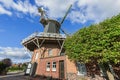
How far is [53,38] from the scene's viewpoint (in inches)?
1164

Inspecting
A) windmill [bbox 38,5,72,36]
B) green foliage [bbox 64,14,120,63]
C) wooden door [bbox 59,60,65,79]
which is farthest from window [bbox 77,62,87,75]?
windmill [bbox 38,5,72,36]

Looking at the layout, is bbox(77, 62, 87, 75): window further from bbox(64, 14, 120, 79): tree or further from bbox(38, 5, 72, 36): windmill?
bbox(38, 5, 72, 36): windmill

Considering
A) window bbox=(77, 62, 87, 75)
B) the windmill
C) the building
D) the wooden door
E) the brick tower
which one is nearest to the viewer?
window bbox=(77, 62, 87, 75)

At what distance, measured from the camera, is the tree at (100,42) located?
1293cm

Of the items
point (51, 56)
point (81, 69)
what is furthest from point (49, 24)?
point (81, 69)

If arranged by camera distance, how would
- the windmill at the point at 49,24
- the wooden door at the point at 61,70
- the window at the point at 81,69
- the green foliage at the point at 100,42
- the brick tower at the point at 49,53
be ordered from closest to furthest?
the green foliage at the point at 100,42, the window at the point at 81,69, the wooden door at the point at 61,70, the brick tower at the point at 49,53, the windmill at the point at 49,24

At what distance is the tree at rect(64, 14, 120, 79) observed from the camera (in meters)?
12.9

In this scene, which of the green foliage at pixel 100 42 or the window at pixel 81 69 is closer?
the green foliage at pixel 100 42

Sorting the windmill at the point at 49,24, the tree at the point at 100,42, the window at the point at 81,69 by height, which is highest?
the windmill at the point at 49,24

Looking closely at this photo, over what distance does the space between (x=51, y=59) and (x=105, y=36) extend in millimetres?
13296

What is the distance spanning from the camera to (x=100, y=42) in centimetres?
1372

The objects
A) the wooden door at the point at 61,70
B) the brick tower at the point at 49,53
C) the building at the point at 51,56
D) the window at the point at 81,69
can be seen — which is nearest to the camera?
the window at the point at 81,69

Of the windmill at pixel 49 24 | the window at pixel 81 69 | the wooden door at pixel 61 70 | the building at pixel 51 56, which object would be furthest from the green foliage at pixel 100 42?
the windmill at pixel 49 24

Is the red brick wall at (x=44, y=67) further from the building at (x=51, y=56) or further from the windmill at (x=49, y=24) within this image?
the windmill at (x=49, y=24)
